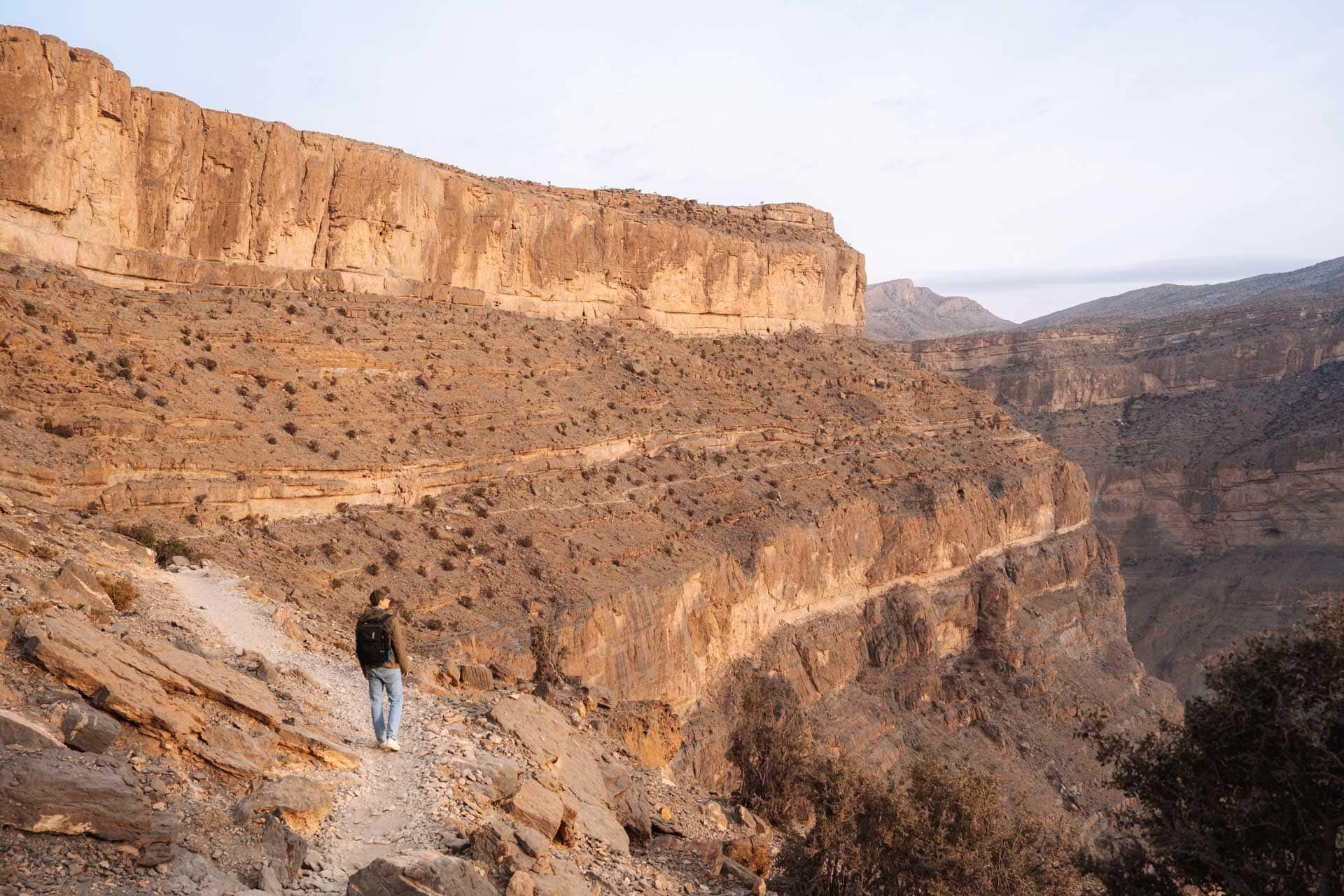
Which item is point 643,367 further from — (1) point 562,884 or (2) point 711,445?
(1) point 562,884

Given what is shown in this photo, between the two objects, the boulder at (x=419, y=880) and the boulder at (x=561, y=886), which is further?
the boulder at (x=561, y=886)

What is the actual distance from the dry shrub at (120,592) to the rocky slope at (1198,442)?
6885 cm

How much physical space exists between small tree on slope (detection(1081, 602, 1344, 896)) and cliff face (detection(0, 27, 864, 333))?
1215 inches

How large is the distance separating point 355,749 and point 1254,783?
32.1 feet

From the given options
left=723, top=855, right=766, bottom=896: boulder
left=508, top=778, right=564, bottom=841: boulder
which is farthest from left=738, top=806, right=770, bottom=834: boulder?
left=508, top=778, right=564, bottom=841: boulder

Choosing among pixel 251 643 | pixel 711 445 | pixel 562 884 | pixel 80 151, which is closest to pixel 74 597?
pixel 251 643

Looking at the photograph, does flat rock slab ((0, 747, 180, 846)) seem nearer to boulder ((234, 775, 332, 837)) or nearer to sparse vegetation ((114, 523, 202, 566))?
boulder ((234, 775, 332, 837))

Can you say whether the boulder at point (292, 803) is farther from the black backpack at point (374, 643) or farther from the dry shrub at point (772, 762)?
the dry shrub at point (772, 762)

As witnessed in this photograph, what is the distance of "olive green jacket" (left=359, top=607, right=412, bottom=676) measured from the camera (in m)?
11.1

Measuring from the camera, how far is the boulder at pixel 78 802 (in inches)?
261

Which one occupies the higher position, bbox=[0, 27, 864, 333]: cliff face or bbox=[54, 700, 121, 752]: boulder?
bbox=[0, 27, 864, 333]: cliff face

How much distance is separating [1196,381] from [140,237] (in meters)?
98.1

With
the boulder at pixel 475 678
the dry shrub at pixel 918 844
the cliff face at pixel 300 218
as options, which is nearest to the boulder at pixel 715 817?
the dry shrub at pixel 918 844

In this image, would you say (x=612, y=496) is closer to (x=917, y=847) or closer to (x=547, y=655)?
(x=547, y=655)
